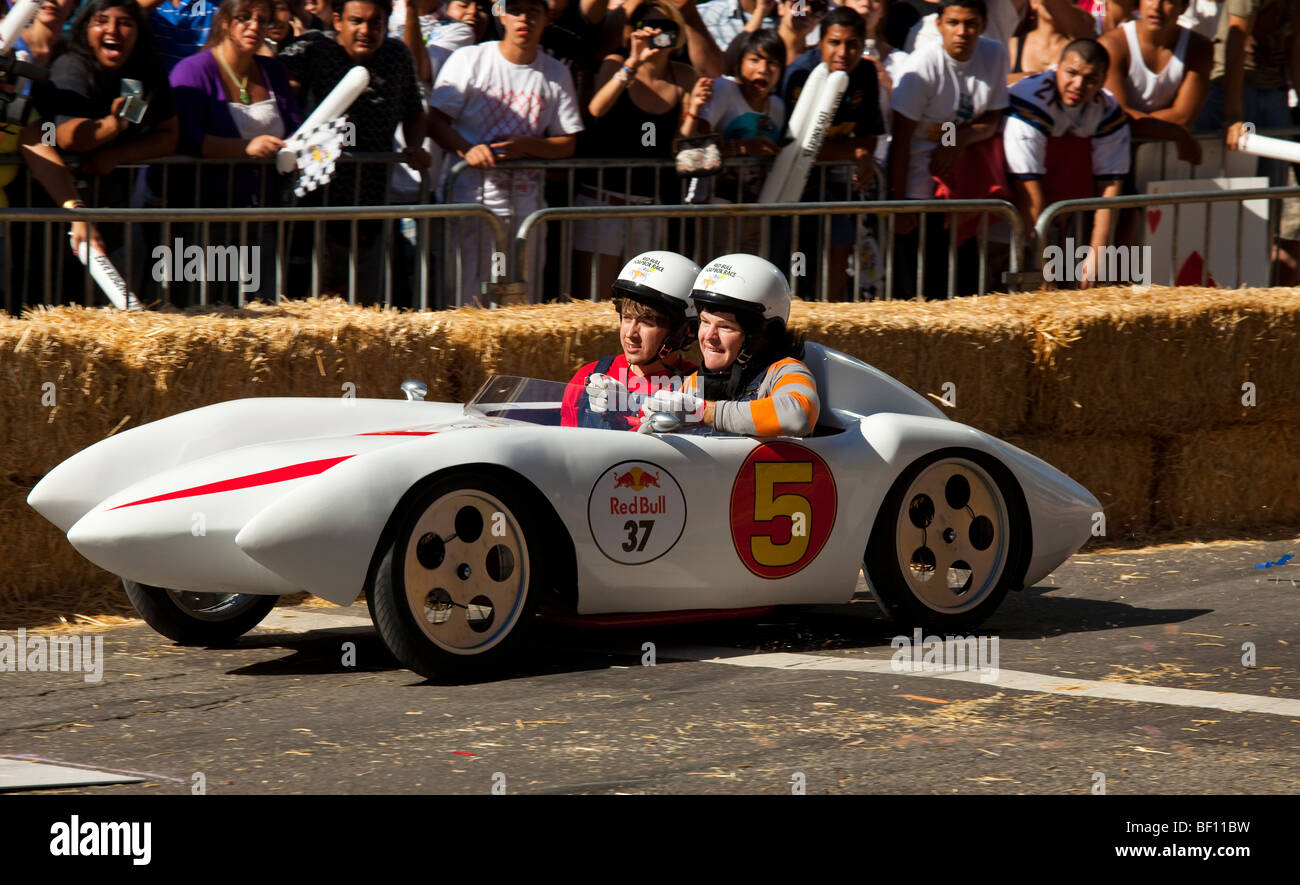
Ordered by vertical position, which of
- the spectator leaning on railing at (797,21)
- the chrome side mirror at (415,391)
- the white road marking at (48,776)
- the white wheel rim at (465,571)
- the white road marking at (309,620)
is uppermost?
the spectator leaning on railing at (797,21)

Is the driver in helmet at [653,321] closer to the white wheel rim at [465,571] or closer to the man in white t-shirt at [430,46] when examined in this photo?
the white wheel rim at [465,571]

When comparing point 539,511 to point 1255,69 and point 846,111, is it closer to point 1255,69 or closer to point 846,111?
point 846,111

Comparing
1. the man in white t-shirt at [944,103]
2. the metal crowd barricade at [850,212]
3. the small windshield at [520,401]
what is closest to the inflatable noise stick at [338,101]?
the metal crowd barricade at [850,212]


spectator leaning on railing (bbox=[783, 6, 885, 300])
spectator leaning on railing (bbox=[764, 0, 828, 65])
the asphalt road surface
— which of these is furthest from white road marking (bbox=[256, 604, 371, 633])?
spectator leaning on railing (bbox=[764, 0, 828, 65])

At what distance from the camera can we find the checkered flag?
10234 millimetres

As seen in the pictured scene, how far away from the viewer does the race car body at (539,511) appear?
640 cm

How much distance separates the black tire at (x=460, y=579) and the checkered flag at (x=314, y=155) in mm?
4077

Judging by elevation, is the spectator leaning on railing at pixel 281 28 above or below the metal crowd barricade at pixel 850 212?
above

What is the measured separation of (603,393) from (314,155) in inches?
143

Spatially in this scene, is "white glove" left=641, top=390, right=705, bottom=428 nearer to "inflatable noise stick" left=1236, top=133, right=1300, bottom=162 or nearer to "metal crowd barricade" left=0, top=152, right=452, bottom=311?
"metal crowd barricade" left=0, top=152, right=452, bottom=311

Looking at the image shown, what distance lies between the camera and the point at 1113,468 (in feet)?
33.9

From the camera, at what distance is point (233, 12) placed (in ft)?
33.6
